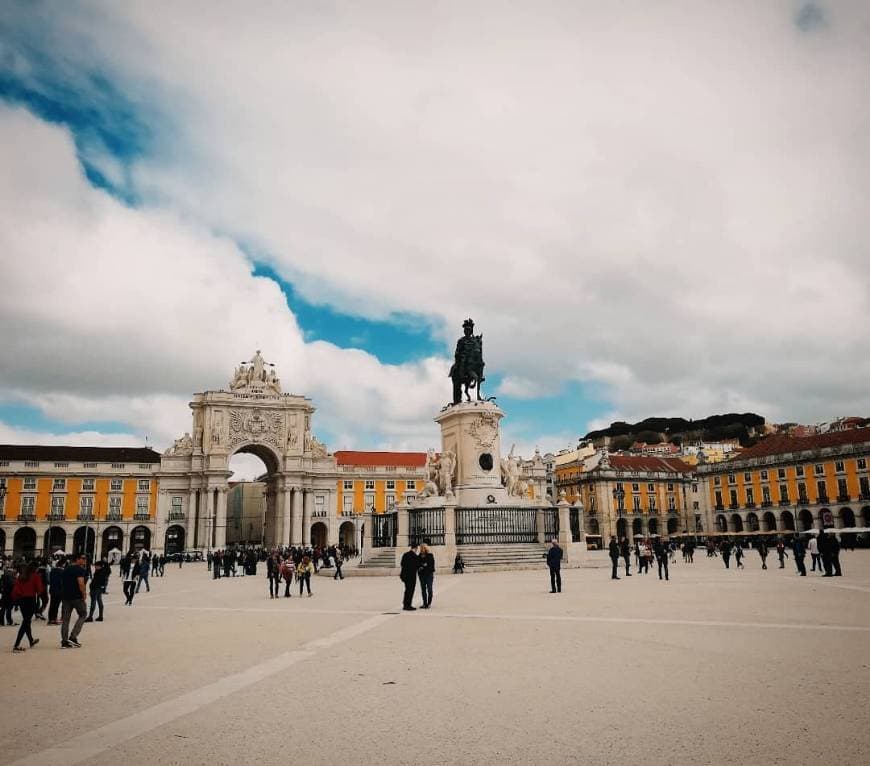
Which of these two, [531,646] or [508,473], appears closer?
[531,646]

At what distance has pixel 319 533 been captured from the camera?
74.0 meters

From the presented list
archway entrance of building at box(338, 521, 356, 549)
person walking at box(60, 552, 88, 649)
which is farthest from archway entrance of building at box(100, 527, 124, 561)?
person walking at box(60, 552, 88, 649)

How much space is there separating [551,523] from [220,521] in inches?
1866

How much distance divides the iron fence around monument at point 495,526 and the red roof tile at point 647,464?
168 ft

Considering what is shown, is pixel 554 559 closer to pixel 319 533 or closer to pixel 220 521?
pixel 220 521

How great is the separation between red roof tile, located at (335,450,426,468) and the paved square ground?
67049mm

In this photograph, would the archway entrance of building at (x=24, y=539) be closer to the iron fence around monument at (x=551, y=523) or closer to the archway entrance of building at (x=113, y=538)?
the archway entrance of building at (x=113, y=538)

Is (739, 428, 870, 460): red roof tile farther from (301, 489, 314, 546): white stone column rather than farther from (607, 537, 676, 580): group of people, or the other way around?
(301, 489, 314, 546): white stone column

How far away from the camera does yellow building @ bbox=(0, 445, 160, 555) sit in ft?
207

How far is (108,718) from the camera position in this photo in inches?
219

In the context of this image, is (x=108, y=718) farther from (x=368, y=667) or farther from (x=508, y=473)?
(x=508, y=473)

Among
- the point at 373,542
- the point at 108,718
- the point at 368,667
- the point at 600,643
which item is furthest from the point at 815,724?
the point at 373,542

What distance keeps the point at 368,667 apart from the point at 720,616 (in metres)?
6.18

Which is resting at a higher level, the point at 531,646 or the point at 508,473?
the point at 508,473
